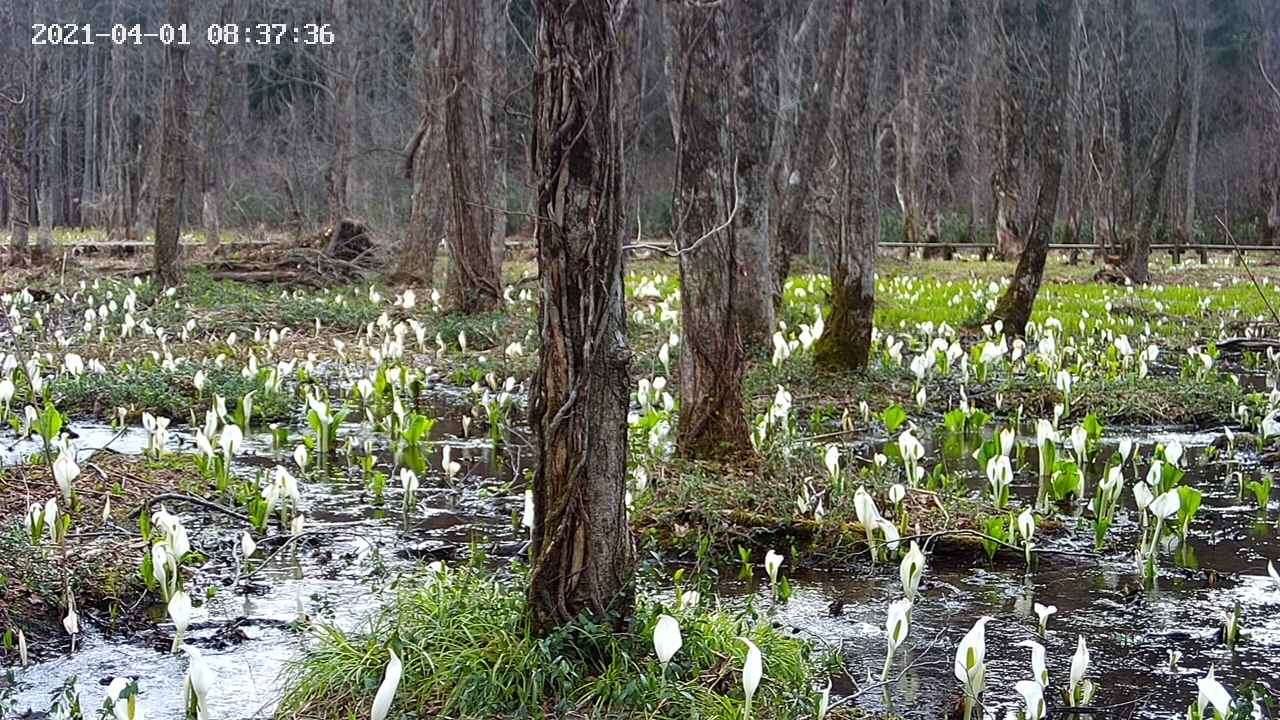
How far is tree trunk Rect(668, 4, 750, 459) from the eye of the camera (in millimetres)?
6441

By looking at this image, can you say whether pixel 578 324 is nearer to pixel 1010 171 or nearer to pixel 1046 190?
pixel 1046 190

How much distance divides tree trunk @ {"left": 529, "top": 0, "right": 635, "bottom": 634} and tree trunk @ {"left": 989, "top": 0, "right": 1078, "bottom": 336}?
30.1 feet

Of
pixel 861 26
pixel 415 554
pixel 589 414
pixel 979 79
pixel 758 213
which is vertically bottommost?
pixel 415 554

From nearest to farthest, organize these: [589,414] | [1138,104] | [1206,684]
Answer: [1206,684] < [589,414] < [1138,104]

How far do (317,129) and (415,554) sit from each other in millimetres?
30186

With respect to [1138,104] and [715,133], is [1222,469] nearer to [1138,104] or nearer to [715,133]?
[715,133]

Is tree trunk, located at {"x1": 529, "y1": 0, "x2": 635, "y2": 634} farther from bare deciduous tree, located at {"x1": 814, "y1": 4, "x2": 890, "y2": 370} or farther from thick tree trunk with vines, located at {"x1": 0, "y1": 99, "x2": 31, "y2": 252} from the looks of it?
thick tree trunk with vines, located at {"x1": 0, "y1": 99, "x2": 31, "y2": 252}

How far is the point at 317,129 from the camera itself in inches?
1347

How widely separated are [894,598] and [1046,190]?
8.10m

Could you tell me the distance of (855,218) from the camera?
9.70m

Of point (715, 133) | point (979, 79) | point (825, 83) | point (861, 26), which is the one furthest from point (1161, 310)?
point (979, 79)

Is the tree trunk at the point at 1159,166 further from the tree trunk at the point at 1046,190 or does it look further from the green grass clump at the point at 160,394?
the green grass clump at the point at 160,394

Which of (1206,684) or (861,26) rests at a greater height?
(861,26)

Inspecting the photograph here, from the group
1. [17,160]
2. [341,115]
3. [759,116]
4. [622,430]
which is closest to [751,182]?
[759,116]
